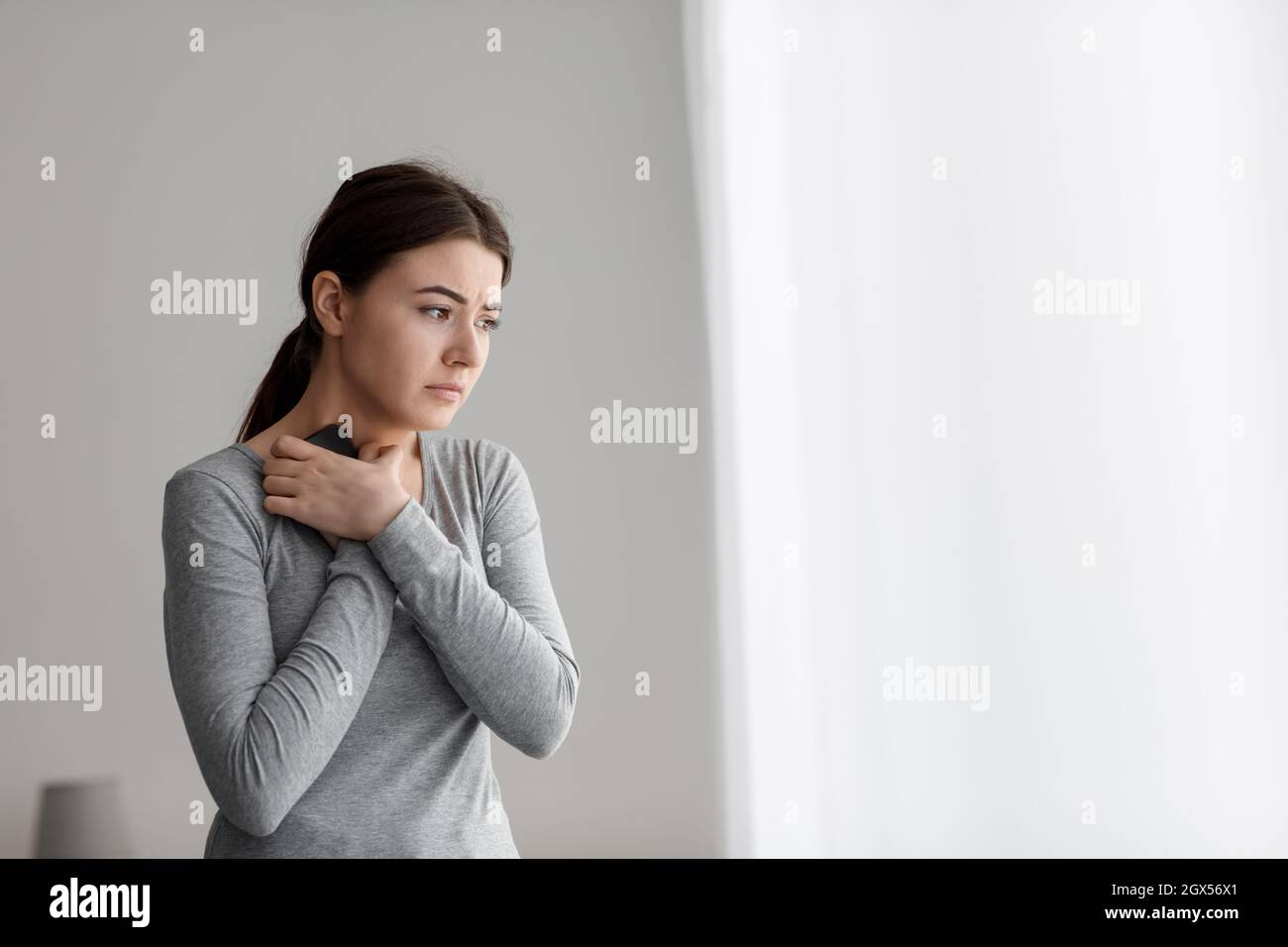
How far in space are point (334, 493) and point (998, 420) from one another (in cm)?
163

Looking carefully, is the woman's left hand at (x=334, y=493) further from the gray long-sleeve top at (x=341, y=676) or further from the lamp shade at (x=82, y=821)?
the lamp shade at (x=82, y=821)

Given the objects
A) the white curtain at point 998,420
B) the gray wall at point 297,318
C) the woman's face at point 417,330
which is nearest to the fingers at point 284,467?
the woman's face at point 417,330

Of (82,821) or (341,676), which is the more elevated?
(341,676)

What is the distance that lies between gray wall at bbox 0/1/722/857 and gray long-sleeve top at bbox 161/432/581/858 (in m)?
1.18

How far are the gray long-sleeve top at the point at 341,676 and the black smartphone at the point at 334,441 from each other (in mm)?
61

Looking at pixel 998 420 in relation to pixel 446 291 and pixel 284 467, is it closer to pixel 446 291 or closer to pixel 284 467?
pixel 446 291

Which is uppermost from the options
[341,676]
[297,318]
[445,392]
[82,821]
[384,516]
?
[297,318]

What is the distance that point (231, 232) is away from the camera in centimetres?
199

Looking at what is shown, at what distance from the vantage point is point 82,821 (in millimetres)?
1944

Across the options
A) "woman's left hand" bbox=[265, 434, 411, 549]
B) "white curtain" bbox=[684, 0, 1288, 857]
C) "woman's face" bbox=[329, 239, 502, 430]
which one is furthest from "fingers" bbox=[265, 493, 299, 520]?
"white curtain" bbox=[684, 0, 1288, 857]

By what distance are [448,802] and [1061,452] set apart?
5.51 ft

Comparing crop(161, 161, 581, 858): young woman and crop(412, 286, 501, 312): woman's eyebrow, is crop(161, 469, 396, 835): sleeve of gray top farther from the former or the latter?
crop(412, 286, 501, 312): woman's eyebrow

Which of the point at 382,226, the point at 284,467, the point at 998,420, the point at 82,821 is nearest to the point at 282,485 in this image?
the point at 284,467

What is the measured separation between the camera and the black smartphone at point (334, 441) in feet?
2.97
